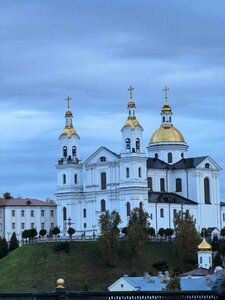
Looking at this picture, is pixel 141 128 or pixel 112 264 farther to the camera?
pixel 141 128

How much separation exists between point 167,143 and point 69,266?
27.7 m

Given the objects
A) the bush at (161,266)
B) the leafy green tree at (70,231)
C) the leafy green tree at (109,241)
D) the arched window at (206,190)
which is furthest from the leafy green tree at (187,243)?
the arched window at (206,190)

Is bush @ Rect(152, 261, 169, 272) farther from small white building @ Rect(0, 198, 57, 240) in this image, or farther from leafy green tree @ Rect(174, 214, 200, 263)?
small white building @ Rect(0, 198, 57, 240)

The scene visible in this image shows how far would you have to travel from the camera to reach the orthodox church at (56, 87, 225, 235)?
96812 mm

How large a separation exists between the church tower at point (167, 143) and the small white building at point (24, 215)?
19.5 metres

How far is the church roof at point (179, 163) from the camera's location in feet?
340

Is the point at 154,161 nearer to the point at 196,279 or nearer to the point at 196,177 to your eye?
the point at 196,177

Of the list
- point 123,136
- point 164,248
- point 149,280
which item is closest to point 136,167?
point 123,136

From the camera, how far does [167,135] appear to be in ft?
351

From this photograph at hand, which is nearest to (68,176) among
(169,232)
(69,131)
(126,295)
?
(69,131)

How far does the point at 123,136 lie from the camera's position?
98188 millimetres

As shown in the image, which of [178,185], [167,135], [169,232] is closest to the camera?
[169,232]

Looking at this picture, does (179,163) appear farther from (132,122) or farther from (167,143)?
(132,122)

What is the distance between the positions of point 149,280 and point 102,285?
1422 cm
